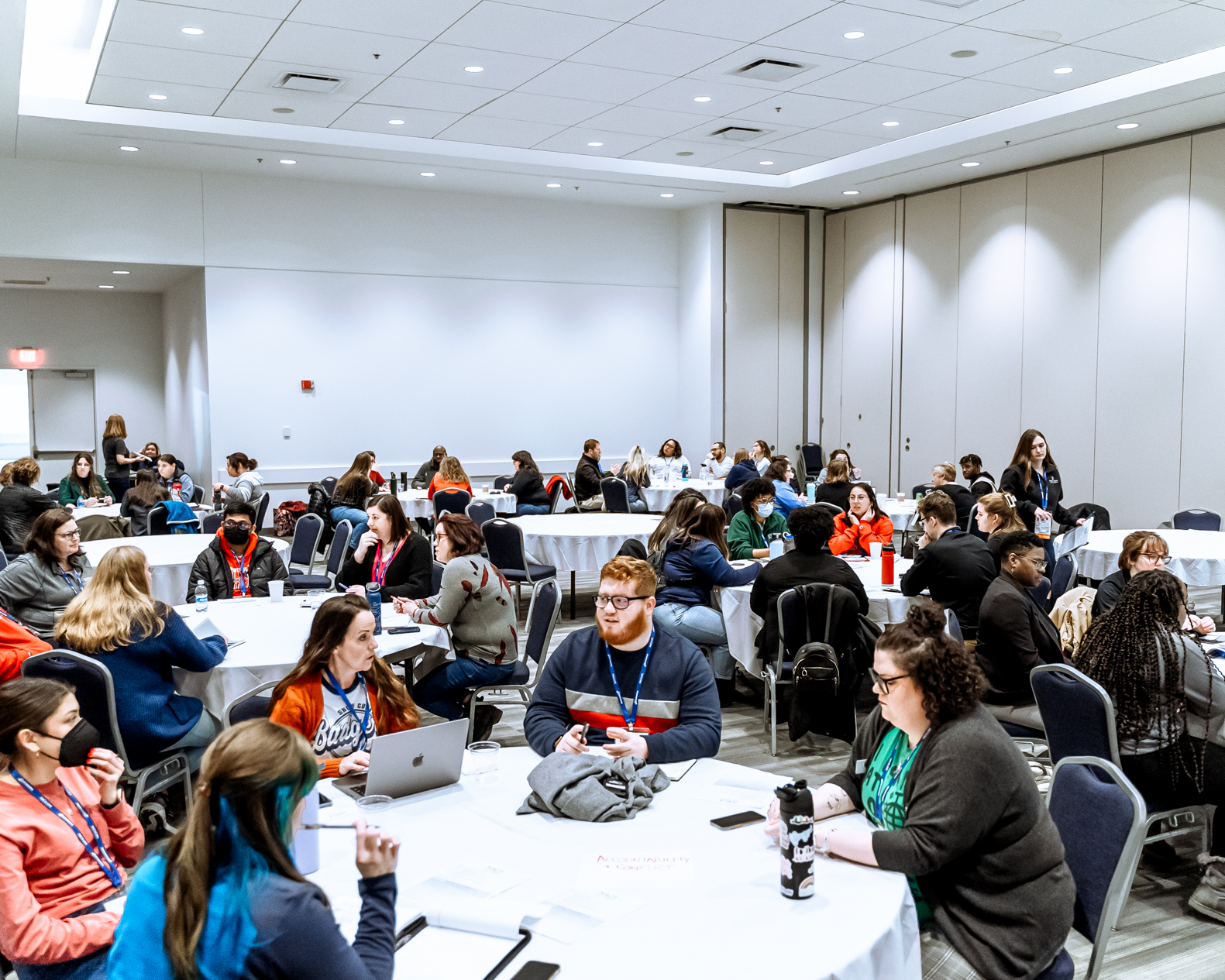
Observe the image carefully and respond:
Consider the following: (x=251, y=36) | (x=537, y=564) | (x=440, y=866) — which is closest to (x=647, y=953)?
(x=440, y=866)

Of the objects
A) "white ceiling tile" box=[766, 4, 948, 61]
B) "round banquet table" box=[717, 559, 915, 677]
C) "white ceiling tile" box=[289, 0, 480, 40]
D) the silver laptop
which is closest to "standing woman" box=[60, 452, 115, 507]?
"white ceiling tile" box=[289, 0, 480, 40]

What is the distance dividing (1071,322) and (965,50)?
5.25m

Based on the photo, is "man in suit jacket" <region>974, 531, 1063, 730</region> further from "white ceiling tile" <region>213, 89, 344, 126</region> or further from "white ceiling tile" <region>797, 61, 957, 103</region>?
"white ceiling tile" <region>213, 89, 344, 126</region>

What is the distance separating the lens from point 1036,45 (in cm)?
816

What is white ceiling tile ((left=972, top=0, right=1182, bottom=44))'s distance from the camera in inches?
284

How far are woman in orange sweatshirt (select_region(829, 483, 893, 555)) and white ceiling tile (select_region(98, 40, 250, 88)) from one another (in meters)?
6.12

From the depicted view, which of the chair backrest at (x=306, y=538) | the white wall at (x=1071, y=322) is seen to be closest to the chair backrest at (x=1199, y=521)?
the white wall at (x=1071, y=322)

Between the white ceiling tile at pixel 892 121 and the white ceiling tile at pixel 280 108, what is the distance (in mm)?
5119

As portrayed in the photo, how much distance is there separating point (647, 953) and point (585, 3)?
6705 mm

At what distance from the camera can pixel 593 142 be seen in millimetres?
11656

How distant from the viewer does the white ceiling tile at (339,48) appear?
7.83 meters

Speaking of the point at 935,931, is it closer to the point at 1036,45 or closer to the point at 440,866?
the point at 440,866

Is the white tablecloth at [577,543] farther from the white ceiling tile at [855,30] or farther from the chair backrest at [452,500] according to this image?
the white ceiling tile at [855,30]

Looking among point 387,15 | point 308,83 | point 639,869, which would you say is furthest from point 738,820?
Result: point 308,83
